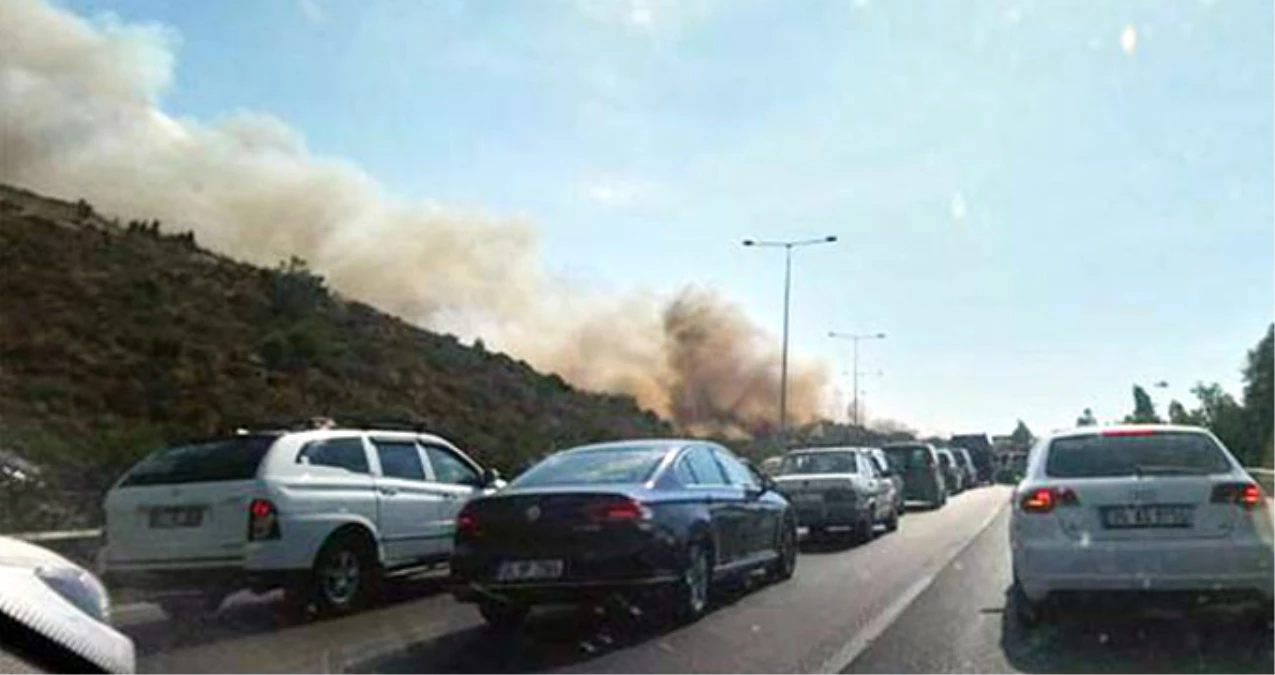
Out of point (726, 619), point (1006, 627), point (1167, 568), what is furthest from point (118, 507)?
point (1167, 568)

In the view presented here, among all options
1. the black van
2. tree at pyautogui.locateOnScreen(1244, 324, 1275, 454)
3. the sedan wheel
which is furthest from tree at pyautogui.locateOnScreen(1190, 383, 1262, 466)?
the sedan wheel

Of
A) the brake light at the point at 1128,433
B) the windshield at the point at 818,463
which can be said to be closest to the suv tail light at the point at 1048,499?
the brake light at the point at 1128,433

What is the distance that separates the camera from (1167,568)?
9344 millimetres

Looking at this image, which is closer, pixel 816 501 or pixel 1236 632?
pixel 1236 632

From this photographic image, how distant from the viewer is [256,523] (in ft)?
35.6

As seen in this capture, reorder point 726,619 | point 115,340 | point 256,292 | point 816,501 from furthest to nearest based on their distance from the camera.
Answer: point 256,292
point 115,340
point 816,501
point 726,619

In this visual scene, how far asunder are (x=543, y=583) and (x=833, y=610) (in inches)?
108

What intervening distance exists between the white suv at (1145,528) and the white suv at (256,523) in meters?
5.27

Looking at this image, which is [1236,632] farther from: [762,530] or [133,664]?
[133,664]

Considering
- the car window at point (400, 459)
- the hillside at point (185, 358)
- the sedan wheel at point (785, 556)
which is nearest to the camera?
the car window at point (400, 459)

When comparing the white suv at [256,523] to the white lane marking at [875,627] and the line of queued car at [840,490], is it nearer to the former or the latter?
the white lane marking at [875,627]

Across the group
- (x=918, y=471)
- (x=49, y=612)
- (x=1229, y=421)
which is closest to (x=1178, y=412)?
(x=1229, y=421)

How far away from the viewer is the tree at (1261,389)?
86.2 m

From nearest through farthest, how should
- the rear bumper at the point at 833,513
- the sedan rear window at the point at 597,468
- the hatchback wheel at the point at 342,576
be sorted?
the sedan rear window at the point at 597,468
the hatchback wheel at the point at 342,576
the rear bumper at the point at 833,513
